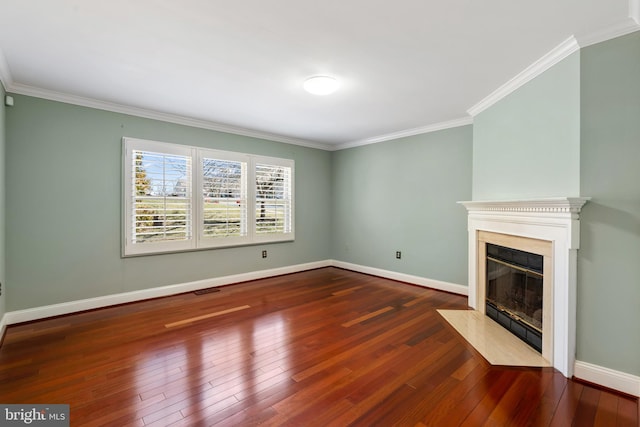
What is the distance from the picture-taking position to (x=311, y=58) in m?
2.49

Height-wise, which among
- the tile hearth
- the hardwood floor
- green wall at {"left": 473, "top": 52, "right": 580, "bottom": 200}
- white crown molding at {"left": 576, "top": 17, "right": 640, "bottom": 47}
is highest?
white crown molding at {"left": 576, "top": 17, "right": 640, "bottom": 47}

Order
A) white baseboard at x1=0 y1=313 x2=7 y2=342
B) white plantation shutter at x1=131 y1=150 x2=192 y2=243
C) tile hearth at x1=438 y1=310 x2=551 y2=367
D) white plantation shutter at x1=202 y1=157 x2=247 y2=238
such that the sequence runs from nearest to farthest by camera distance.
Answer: tile hearth at x1=438 y1=310 x2=551 y2=367, white baseboard at x1=0 y1=313 x2=7 y2=342, white plantation shutter at x1=131 y1=150 x2=192 y2=243, white plantation shutter at x1=202 y1=157 x2=247 y2=238

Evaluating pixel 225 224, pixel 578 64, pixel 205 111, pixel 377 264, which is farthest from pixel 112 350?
pixel 578 64

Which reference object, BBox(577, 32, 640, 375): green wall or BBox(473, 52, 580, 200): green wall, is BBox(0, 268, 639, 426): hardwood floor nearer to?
BBox(577, 32, 640, 375): green wall

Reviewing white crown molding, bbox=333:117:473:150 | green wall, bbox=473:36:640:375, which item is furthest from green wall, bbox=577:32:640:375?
white crown molding, bbox=333:117:473:150

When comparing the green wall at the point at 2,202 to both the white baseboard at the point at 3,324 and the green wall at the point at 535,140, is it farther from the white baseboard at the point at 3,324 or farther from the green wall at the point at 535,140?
the green wall at the point at 535,140

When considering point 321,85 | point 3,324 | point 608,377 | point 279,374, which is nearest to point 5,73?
point 3,324

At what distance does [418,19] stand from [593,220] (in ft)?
6.08

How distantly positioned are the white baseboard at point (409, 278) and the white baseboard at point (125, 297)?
123cm

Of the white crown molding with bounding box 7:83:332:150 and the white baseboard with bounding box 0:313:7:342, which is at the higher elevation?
the white crown molding with bounding box 7:83:332:150

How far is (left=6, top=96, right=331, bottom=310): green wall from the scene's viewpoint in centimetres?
307

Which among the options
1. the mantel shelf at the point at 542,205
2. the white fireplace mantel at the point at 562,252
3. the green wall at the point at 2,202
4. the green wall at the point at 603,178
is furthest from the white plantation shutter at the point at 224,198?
the green wall at the point at 603,178

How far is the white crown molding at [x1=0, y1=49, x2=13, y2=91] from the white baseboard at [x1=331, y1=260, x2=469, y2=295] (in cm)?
506

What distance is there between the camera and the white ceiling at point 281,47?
6.13 feet
